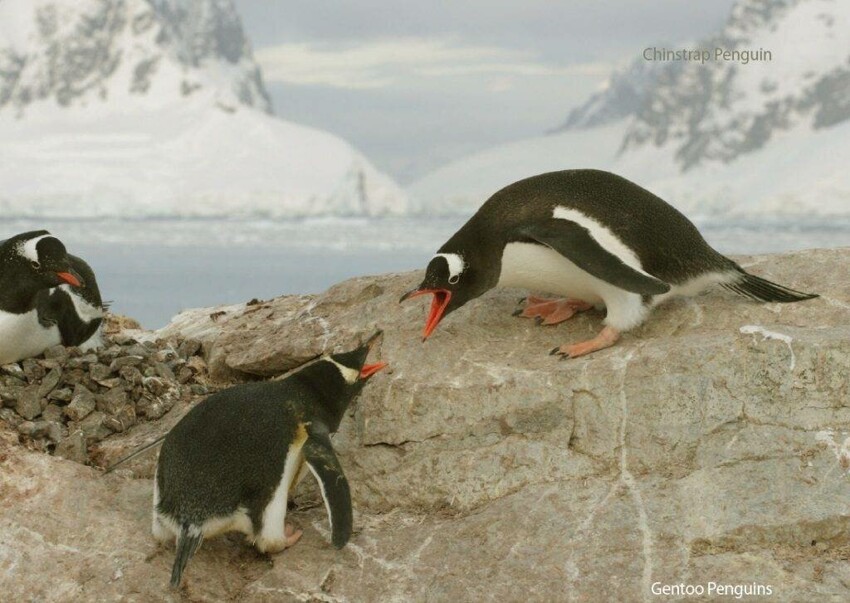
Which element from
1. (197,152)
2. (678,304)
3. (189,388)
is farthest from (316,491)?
(197,152)

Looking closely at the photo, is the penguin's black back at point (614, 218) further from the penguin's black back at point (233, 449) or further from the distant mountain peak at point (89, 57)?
the distant mountain peak at point (89, 57)

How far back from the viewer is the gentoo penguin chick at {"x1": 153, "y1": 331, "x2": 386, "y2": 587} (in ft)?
11.4

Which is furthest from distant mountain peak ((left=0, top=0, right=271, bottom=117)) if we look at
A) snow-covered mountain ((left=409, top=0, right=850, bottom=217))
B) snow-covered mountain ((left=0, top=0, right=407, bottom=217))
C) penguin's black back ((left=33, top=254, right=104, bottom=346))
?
penguin's black back ((left=33, top=254, right=104, bottom=346))

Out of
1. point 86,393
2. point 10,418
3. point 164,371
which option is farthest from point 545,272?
point 10,418

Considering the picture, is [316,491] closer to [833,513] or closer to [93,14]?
[833,513]

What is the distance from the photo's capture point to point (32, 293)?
193 inches

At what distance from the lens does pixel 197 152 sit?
86.6 m

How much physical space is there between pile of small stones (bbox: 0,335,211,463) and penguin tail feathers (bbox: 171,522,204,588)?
95cm

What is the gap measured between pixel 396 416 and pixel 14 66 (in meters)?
128

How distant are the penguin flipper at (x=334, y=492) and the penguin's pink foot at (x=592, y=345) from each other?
103cm

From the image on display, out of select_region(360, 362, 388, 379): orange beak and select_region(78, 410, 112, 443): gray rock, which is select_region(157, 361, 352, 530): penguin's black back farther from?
select_region(78, 410, 112, 443): gray rock

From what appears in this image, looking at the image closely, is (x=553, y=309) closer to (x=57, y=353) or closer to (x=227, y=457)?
(x=227, y=457)

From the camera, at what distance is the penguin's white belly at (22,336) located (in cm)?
480

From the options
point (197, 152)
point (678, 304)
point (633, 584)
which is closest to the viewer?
point (633, 584)
